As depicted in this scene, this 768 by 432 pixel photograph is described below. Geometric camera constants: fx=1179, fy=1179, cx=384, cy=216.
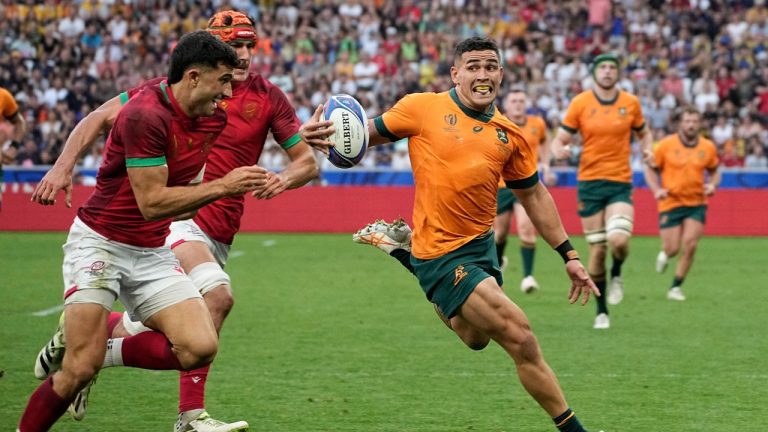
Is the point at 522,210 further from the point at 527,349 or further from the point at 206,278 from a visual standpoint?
the point at 527,349

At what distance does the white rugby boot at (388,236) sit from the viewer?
6922 millimetres

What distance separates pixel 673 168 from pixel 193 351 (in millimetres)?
9693

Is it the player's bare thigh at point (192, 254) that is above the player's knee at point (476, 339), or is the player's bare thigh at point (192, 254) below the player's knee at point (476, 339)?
above

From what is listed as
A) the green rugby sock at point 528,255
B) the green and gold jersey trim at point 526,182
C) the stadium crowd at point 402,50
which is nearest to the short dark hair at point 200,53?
the green and gold jersey trim at point 526,182

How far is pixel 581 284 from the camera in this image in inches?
253

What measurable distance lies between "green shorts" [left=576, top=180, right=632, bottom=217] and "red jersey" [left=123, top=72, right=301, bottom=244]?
532 cm

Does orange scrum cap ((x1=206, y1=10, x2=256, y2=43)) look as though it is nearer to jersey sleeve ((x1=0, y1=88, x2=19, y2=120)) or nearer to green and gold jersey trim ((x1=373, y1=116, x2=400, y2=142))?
green and gold jersey trim ((x1=373, y1=116, x2=400, y2=142))

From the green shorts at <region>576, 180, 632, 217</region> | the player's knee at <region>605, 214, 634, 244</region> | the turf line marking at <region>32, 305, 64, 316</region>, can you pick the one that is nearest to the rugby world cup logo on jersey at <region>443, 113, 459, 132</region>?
the player's knee at <region>605, 214, 634, 244</region>

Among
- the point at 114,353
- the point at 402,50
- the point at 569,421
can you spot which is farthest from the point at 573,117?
the point at 402,50

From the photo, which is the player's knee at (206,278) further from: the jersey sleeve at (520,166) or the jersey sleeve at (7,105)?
the jersey sleeve at (7,105)

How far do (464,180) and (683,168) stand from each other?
332 inches

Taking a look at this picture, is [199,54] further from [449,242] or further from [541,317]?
[541,317]

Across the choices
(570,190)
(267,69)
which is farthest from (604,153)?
(267,69)

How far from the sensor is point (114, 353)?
643cm
